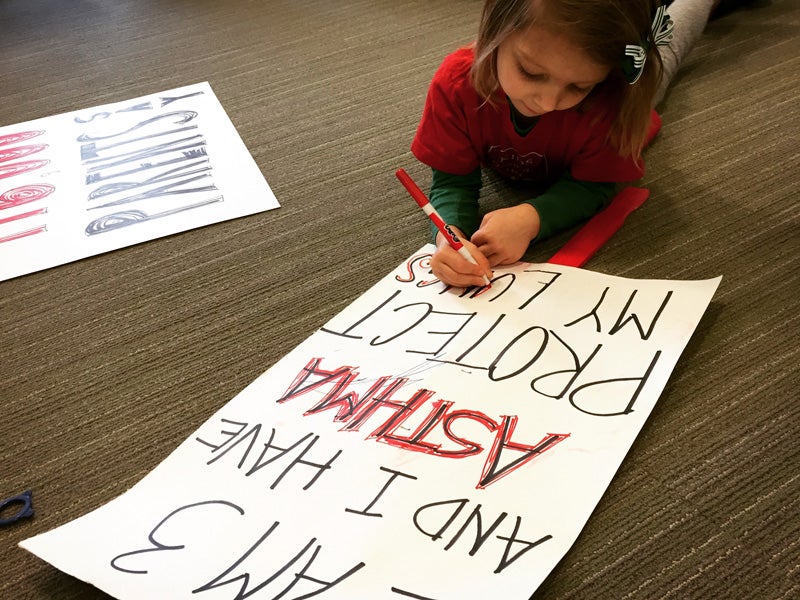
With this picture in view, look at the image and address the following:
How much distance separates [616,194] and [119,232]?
0.58m

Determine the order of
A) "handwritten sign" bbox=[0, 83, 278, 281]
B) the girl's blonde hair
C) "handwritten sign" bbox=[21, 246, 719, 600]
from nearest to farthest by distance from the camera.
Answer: "handwritten sign" bbox=[21, 246, 719, 600] → the girl's blonde hair → "handwritten sign" bbox=[0, 83, 278, 281]

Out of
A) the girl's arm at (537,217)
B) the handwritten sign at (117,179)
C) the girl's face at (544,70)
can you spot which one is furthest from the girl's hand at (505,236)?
the handwritten sign at (117,179)

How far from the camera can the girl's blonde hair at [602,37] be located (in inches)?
22.6

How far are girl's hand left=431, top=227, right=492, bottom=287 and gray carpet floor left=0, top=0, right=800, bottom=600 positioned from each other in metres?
0.08

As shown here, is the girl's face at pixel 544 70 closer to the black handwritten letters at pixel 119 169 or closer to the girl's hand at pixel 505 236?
the girl's hand at pixel 505 236

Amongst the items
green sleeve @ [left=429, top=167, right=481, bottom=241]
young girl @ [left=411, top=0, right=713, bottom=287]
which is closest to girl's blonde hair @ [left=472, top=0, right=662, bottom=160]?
young girl @ [left=411, top=0, right=713, bottom=287]

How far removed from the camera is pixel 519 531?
469mm

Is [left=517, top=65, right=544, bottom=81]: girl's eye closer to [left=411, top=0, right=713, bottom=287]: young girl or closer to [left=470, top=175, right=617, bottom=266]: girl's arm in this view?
[left=411, top=0, right=713, bottom=287]: young girl

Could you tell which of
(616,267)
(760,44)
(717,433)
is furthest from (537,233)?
(760,44)

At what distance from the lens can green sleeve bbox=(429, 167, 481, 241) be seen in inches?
30.1

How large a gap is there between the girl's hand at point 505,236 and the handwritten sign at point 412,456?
0.03 metres

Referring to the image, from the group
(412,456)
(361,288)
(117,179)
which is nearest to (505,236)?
(361,288)

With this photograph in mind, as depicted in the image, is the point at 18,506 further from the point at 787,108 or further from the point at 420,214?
the point at 787,108

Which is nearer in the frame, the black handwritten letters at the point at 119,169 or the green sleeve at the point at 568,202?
the green sleeve at the point at 568,202
